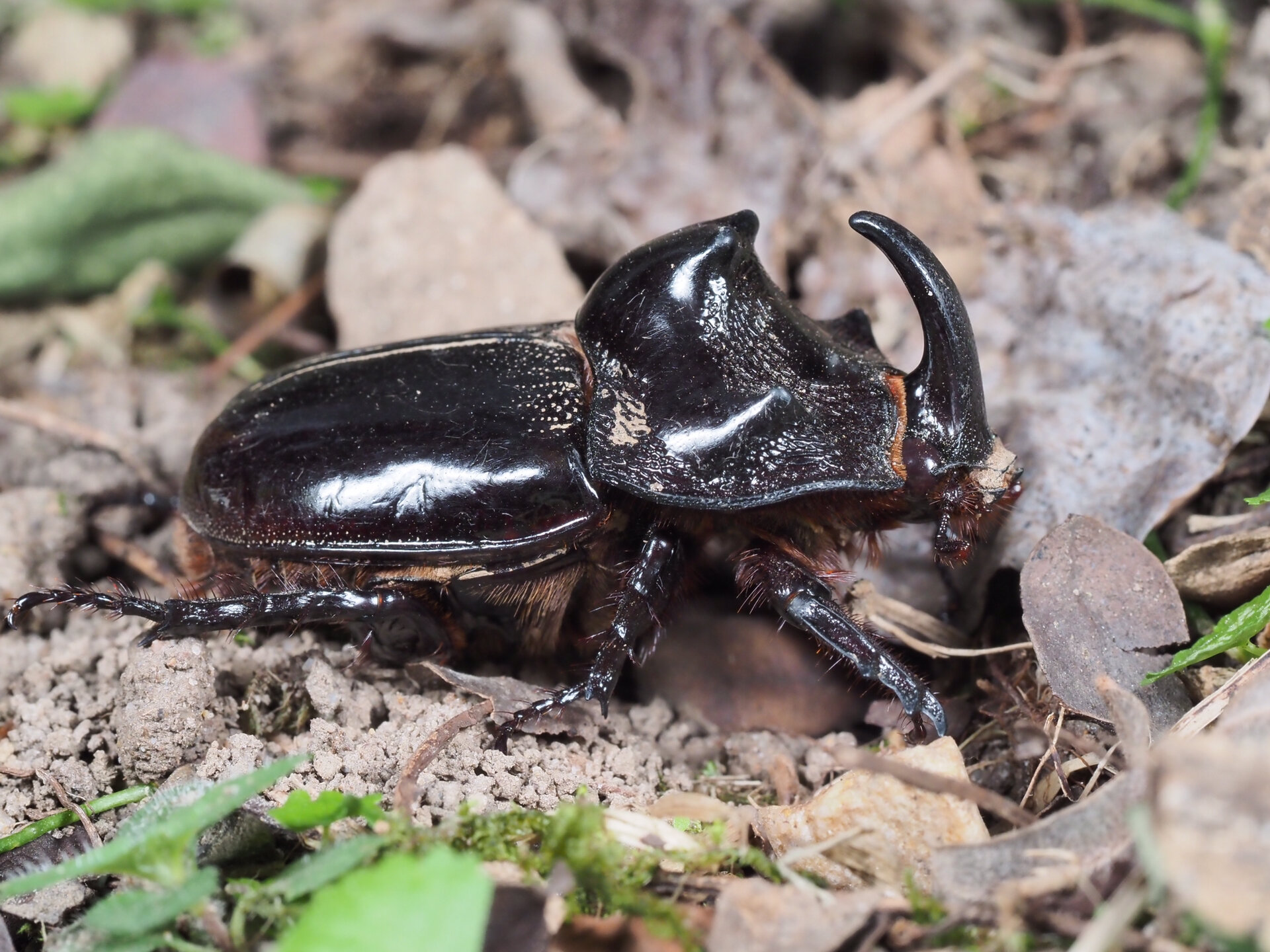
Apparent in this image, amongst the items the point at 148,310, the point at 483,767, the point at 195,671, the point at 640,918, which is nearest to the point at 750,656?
the point at 483,767

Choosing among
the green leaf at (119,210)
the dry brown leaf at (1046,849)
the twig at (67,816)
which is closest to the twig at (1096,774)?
the dry brown leaf at (1046,849)

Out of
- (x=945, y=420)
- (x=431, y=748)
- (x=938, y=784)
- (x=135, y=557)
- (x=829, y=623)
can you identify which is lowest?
(x=135, y=557)

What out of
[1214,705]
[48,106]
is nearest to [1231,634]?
[1214,705]

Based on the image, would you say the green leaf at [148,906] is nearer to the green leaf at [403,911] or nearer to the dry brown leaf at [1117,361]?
the green leaf at [403,911]

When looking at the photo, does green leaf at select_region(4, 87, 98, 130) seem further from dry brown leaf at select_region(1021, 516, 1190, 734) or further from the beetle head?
dry brown leaf at select_region(1021, 516, 1190, 734)

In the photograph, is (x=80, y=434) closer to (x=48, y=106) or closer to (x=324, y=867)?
(x=48, y=106)

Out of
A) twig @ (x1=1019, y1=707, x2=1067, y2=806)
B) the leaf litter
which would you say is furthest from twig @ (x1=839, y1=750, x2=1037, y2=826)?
twig @ (x1=1019, y1=707, x2=1067, y2=806)
